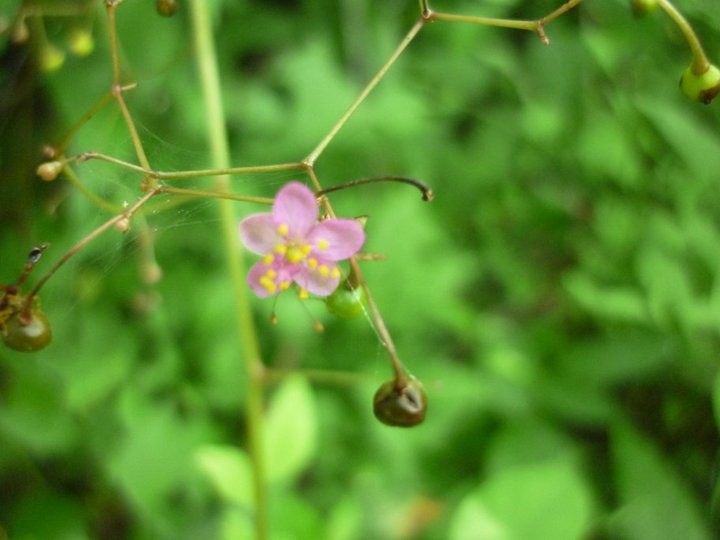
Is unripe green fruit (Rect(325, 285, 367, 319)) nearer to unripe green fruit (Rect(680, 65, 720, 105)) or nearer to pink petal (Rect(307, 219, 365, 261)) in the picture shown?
pink petal (Rect(307, 219, 365, 261))

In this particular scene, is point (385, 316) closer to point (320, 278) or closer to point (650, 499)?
point (650, 499)

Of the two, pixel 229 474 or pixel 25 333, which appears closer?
pixel 25 333

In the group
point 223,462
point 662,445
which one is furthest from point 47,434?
point 662,445

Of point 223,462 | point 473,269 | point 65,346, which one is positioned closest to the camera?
point 223,462

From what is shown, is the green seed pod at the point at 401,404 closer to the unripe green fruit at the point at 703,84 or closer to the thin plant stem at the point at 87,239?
the thin plant stem at the point at 87,239

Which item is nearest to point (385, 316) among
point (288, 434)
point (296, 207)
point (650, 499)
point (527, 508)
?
point (288, 434)

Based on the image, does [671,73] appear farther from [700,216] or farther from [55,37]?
[55,37]

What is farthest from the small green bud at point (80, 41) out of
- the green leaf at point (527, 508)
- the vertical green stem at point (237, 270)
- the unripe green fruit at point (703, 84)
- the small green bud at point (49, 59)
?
the green leaf at point (527, 508)

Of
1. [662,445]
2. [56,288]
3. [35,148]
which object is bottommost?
[662,445]
